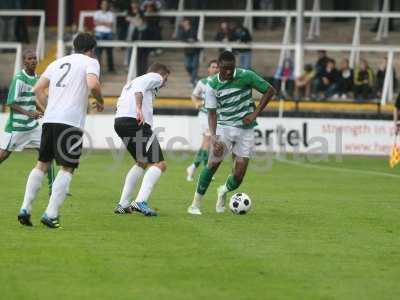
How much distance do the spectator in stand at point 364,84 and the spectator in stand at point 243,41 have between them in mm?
3104

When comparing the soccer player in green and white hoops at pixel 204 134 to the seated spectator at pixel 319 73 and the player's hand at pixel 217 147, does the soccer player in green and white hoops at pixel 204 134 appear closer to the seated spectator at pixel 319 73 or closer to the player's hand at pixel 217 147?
the player's hand at pixel 217 147

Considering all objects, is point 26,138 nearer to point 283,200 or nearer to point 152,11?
point 283,200

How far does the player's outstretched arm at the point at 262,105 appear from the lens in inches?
579

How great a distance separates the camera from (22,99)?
17203mm

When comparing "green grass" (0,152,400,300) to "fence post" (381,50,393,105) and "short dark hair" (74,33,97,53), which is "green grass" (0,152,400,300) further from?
"fence post" (381,50,393,105)

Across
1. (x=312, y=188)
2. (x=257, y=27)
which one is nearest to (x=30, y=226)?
(x=312, y=188)

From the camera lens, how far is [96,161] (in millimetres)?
26734

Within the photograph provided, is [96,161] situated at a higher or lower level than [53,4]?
lower

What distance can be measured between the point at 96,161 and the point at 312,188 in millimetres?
7830

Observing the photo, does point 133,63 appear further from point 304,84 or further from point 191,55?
point 304,84

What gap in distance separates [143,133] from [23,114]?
2896mm

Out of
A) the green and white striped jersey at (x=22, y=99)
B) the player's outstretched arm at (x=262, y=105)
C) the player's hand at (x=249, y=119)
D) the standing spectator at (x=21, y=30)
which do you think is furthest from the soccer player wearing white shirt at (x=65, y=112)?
the standing spectator at (x=21, y=30)

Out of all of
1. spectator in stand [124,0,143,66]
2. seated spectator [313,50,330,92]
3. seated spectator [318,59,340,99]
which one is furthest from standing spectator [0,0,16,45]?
seated spectator [318,59,340,99]

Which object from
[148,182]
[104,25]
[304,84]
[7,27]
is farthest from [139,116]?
[7,27]
